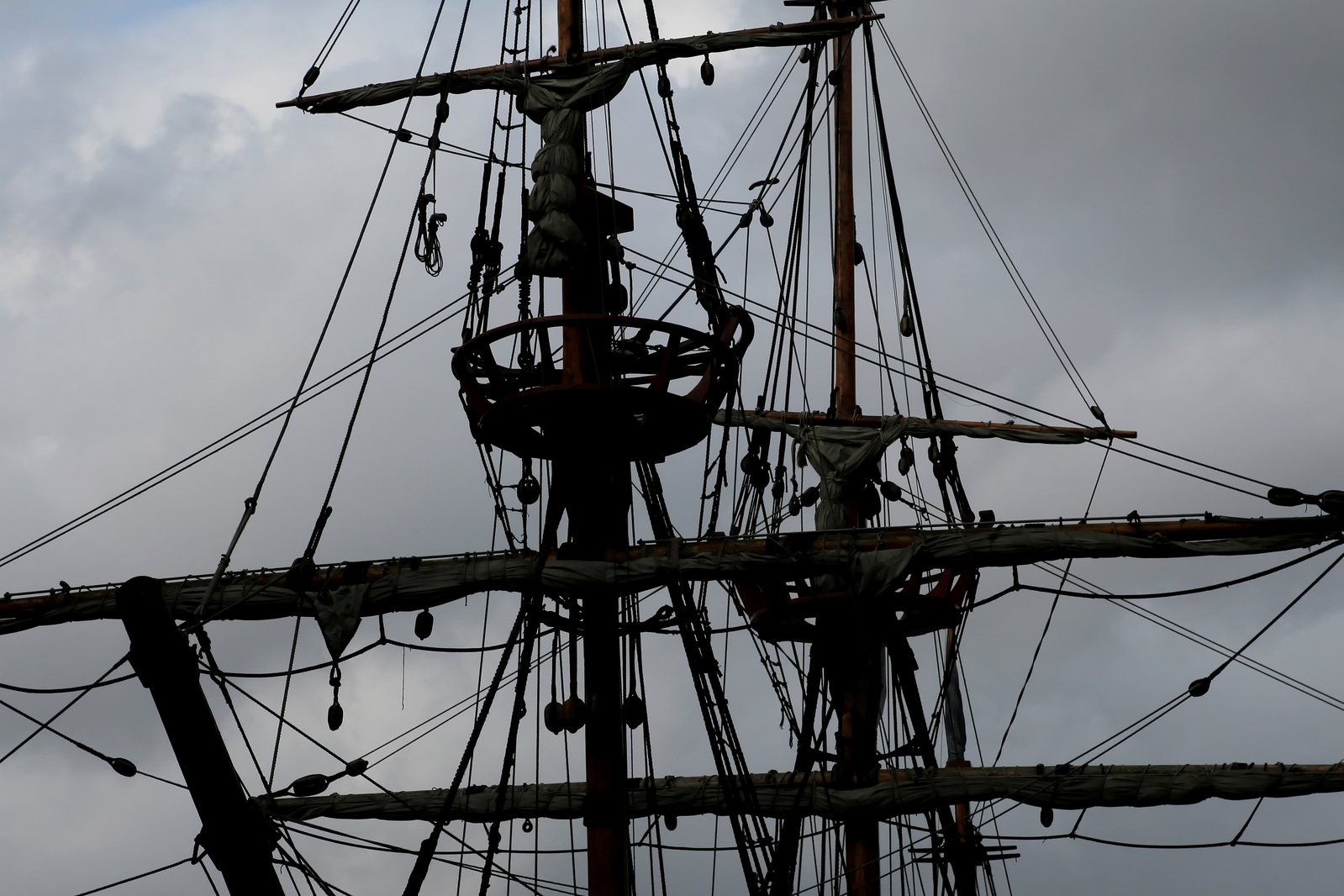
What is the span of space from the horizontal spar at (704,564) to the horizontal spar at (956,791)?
12.3 ft

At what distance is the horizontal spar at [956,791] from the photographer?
26.5 metres

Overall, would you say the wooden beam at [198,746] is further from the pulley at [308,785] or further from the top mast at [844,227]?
the top mast at [844,227]

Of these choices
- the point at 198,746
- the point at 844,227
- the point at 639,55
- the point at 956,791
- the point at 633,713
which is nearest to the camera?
the point at 198,746

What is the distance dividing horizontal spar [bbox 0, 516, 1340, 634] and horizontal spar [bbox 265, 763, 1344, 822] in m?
3.74

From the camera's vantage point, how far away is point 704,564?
70.9 ft

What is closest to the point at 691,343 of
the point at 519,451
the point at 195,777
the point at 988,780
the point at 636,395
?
the point at 636,395

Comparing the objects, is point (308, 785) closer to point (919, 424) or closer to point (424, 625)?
point (424, 625)

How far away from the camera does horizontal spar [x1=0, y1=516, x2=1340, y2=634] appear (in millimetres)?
21156

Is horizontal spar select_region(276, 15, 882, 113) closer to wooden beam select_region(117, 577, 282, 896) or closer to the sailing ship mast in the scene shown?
the sailing ship mast

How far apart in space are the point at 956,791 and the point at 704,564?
280 inches

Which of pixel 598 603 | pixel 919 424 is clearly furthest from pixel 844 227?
pixel 598 603

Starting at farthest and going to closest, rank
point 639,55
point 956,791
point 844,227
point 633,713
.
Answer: point 844,227, point 956,791, point 639,55, point 633,713

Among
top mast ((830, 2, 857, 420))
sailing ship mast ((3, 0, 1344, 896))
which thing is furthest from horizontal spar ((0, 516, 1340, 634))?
top mast ((830, 2, 857, 420))

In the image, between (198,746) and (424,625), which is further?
(424,625)
